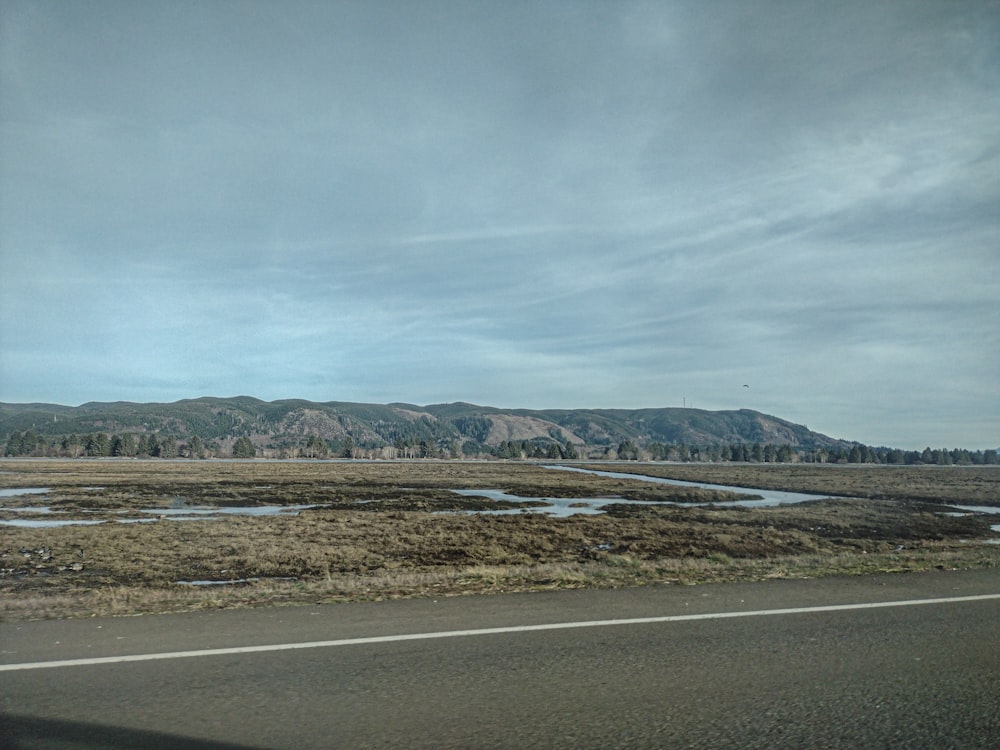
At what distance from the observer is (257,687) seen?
5.90 meters

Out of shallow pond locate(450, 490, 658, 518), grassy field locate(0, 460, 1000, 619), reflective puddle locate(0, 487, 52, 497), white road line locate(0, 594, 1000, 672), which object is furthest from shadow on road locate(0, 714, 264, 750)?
reflective puddle locate(0, 487, 52, 497)

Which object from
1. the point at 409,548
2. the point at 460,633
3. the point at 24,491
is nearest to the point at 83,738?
the point at 460,633

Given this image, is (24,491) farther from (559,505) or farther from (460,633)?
(460,633)

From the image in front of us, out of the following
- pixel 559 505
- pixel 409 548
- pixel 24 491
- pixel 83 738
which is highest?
pixel 83 738

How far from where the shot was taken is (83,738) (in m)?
4.80

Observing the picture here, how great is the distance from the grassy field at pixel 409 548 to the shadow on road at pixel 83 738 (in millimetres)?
4687

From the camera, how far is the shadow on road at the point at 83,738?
4684 mm

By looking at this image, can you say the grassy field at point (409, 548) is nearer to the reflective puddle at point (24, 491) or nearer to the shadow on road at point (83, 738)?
the reflective puddle at point (24, 491)

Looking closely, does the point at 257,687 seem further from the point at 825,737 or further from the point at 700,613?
the point at 700,613

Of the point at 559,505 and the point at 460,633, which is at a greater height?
the point at 460,633

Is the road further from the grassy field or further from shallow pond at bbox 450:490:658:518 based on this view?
shallow pond at bbox 450:490:658:518

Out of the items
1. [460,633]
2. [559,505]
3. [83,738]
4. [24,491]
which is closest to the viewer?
[83,738]

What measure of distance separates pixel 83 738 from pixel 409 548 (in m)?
19.2

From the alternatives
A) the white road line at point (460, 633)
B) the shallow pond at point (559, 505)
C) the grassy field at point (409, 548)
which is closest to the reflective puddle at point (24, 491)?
the grassy field at point (409, 548)
